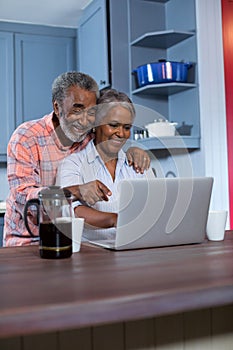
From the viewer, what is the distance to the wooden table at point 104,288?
635 mm

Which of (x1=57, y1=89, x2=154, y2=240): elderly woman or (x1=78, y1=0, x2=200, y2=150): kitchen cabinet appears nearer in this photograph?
(x1=57, y1=89, x2=154, y2=240): elderly woman

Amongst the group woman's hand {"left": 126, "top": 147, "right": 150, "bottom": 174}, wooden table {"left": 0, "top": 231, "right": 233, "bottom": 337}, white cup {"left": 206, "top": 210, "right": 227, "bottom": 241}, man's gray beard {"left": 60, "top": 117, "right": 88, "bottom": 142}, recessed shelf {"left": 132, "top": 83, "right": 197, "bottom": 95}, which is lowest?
wooden table {"left": 0, "top": 231, "right": 233, "bottom": 337}

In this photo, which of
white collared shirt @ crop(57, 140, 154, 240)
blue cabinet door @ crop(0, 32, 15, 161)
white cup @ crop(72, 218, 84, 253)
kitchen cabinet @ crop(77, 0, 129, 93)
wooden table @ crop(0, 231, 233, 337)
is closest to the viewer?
wooden table @ crop(0, 231, 233, 337)

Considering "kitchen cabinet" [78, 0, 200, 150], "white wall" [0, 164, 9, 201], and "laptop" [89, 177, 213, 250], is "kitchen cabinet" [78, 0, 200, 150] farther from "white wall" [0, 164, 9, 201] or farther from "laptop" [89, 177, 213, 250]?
"laptop" [89, 177, 213, 250]

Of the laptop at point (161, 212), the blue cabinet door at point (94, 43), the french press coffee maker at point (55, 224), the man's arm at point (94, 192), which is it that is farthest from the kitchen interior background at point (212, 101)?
the french press coffee maker at point (55, 224)

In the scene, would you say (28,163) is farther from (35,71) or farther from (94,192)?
(35,71)

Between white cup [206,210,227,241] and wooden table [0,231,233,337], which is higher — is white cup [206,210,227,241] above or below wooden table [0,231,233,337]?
above

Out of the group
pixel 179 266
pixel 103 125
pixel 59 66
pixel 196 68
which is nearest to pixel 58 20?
pixel 59 66

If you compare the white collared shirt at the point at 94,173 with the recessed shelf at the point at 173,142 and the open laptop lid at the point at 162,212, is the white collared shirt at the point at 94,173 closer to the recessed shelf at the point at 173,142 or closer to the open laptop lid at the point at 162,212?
the open laptop lid at the point at 162,212

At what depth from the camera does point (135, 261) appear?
1.04m

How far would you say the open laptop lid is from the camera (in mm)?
1154

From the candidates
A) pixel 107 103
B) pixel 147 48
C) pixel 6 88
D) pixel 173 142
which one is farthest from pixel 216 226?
pixel 6 88

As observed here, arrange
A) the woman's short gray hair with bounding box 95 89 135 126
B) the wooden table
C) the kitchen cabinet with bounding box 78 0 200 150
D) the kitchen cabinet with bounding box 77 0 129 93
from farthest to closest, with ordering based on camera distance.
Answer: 1. the kitchen cabinet with bounding box 77 0 129 93
2. the kitchen cabinet with bounding box 78 0 200 150
3. the woman's short gray hair with bounding box 95 89 135 126
4. the wooden table

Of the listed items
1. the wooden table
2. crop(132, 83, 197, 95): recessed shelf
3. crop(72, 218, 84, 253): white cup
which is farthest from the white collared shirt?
crop(132, 83, 197, 95): recessed shelf
